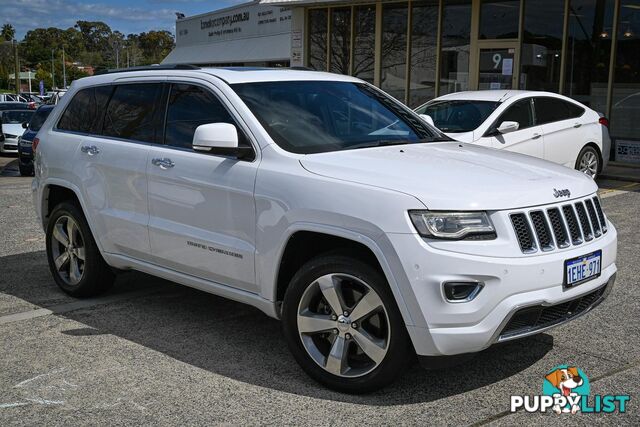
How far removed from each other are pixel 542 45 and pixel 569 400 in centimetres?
1369

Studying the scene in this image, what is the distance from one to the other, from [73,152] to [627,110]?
12753 millimetres

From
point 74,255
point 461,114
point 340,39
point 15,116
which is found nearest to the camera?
point 74,255

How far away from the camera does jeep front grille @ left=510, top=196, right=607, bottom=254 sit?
3852 millimetres

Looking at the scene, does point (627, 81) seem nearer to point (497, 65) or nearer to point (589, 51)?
point (589, 51)

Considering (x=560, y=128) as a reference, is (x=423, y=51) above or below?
above

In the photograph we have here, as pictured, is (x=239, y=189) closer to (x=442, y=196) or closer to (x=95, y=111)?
(x=442, y=196)

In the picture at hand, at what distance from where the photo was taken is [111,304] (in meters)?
5.94

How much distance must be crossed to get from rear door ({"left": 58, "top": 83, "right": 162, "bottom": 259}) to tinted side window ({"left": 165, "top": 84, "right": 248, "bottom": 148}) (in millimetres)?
194

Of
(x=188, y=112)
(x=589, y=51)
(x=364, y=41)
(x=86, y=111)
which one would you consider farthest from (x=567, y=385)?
(x=364, y=41)

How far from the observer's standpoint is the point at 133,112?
5.62m

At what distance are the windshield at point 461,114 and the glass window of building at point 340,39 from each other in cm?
934

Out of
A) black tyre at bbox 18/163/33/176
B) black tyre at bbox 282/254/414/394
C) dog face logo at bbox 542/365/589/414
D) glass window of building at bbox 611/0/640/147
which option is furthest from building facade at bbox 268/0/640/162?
black tyre at bbox 282/254/414/394

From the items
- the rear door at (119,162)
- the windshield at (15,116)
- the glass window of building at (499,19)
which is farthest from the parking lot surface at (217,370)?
the windshield at (15,116)

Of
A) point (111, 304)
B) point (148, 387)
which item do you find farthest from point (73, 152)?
point (148, 387)
